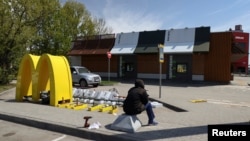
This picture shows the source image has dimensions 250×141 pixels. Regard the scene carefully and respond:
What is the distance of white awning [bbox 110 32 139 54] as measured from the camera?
33.2 meters

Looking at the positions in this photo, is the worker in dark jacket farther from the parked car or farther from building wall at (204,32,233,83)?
building wall at (204,32,233,83)

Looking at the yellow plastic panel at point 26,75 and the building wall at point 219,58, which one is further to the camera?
the building wall at point 219,58

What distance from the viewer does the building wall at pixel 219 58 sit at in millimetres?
27625

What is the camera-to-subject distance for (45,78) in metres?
15.5

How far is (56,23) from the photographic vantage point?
4781 cm

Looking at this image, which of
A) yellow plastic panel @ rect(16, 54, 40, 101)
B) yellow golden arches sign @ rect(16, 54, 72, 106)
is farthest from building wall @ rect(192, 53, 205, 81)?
yellow plastic panel @ rect(16, 54, 40, 101)

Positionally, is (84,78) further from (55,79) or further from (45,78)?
(55,79)

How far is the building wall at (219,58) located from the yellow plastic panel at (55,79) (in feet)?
58.3

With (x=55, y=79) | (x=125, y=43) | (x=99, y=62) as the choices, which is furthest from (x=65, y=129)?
(x=99, y=62)

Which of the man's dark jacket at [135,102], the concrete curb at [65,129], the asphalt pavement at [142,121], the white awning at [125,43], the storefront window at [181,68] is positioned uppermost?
the white awning at [125,43]

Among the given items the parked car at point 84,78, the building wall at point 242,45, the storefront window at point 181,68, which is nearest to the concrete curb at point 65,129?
the parked car at point 84,78

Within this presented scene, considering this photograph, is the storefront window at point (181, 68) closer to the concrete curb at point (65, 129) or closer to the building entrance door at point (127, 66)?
the building entrance door at point (127, 66)

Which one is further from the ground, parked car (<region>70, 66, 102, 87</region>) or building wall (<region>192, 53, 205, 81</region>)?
building wall (<region>192, 53, 205, 81</region>)

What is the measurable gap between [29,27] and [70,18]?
1182 inches
